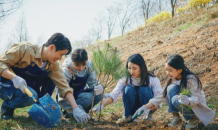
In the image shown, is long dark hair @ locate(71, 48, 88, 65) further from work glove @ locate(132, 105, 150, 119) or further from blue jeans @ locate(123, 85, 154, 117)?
work glove @ locate(132, 105, 150, 119)

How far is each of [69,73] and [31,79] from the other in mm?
510

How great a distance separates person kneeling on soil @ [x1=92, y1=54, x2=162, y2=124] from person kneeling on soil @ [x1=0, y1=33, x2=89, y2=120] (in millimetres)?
535

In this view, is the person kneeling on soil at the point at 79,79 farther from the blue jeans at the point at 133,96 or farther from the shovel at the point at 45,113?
the shovel at the point at 45,113

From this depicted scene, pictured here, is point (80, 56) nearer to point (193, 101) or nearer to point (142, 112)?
point (142, 112)

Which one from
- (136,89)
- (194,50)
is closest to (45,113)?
(136,89)

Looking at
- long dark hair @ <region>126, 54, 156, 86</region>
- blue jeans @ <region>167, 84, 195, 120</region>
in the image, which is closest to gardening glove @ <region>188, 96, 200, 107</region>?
blue jeans @ <region>167, 84, 195, 120</region>

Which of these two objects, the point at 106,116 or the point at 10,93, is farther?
the point at 106,116

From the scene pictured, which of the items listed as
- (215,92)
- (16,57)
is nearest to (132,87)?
(16,57)

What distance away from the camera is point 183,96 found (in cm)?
184

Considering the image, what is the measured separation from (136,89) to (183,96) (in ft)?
2.18

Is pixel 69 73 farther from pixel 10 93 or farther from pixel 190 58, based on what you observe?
pixel 190 58

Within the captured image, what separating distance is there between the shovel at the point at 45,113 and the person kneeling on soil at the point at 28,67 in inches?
10.8

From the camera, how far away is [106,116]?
2.63 meters

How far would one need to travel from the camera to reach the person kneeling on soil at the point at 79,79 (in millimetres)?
2288
